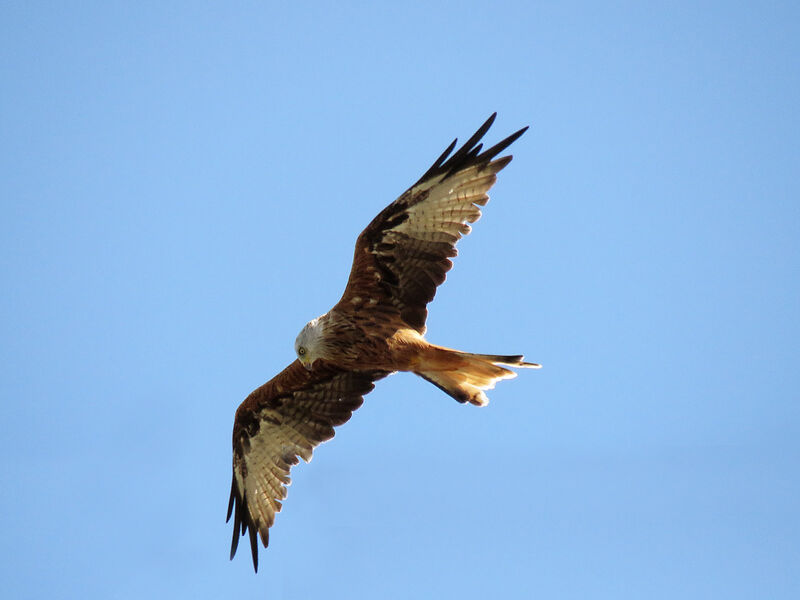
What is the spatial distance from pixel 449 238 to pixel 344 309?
1.18 metres

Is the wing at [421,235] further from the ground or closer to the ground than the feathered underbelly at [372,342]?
further from the ground

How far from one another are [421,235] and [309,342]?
1.44 meters

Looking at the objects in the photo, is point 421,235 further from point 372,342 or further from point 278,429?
point 278,429

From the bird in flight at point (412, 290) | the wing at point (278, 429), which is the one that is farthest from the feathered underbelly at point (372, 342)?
the wing at point (278, 429)

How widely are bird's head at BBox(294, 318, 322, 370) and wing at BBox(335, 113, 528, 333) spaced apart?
28 centimetres

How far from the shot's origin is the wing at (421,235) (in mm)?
8109

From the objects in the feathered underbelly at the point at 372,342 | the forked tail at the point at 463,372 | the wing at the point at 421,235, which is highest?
the wing at the point at 421,235

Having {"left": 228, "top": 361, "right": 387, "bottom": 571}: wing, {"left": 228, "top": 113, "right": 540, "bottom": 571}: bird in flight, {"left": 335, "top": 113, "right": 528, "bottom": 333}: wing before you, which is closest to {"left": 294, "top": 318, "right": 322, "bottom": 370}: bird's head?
{"left": 228, "top": 113, "right": 540, "bottom": 571}: bird in flight

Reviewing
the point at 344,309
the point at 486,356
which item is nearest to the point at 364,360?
the point at 344,309

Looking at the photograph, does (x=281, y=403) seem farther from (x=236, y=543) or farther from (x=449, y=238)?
(x=449, y=238)

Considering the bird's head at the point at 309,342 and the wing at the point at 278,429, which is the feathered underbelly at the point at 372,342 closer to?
the bird's head at the point at 309,342

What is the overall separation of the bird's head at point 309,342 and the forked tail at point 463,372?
3.13 feet

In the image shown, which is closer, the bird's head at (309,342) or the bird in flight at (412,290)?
the bird in flight at (412,290)

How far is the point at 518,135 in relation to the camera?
7688mm
